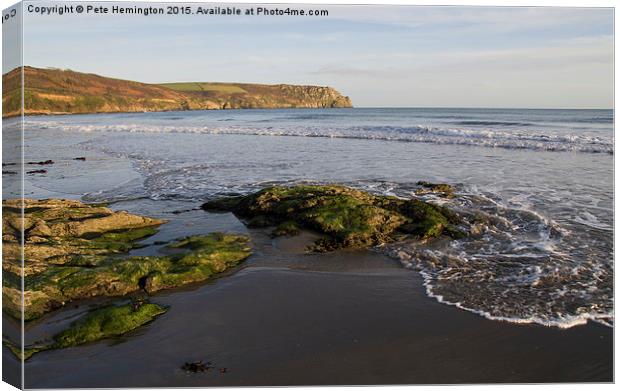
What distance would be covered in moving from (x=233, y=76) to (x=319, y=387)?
5876mm

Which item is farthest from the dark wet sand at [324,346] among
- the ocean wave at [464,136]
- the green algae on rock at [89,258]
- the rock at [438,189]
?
the ocean wave at [464,136]

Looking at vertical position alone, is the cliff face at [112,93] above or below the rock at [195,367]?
above

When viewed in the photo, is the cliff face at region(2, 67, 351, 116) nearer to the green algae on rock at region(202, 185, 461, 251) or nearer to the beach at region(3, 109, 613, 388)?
the beach at region(3, 109, 613, 388)

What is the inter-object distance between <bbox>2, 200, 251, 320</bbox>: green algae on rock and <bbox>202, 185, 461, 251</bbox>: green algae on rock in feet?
4.23

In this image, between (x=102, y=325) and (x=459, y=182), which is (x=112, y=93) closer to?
(x=459, y=182)

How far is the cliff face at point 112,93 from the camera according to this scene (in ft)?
23.5

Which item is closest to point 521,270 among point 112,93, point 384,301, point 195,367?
point 384,301

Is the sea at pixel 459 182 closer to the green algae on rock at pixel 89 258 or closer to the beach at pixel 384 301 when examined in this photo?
the beach at pixel 384 301

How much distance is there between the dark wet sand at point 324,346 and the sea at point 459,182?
503mm

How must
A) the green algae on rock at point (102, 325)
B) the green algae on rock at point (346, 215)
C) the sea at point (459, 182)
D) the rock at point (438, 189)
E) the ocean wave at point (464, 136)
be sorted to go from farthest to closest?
the ocean wave at point (464, 136)
the rock at point (438, 189)
the green algae on rock at point (346, 215)
the sea at point (459, 182)
the green algae on rock at point (102, 325)

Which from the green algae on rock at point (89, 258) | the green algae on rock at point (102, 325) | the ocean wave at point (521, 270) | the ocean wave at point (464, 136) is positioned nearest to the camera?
the green algae on rock at point (89, 258)

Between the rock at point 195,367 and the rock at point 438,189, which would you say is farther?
the rock at point 438,189

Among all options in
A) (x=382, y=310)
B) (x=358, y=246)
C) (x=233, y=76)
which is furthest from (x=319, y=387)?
(x=233, y=76)

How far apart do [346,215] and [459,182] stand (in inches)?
205
